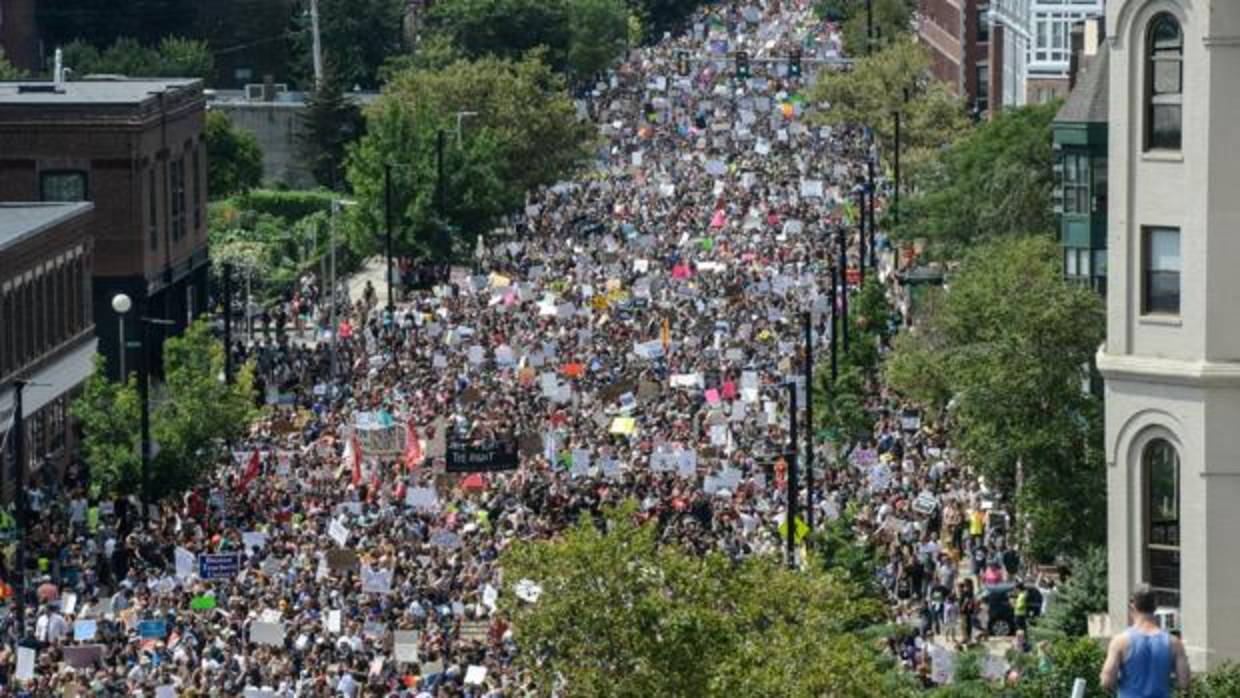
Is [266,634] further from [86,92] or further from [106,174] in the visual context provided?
[86,92]

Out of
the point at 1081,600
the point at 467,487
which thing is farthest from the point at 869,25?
the point at 1081,600

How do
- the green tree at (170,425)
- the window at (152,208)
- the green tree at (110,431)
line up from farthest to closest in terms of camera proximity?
1. the window at (152,208)
2. the green tree at (170,425)
3. the green tree at (110,431)

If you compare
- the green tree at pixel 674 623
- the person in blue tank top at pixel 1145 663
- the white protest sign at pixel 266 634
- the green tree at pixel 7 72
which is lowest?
the white protest sign at pixel 266 634

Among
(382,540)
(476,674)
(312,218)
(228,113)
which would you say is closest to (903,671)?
(476,674)

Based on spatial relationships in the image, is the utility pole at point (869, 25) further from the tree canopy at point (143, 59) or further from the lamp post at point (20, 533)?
the lamp post at point (20, 533)

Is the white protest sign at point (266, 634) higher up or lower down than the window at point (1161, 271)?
lower down

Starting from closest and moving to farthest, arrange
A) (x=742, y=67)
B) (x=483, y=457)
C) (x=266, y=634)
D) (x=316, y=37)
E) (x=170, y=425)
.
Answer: (x=266, y=634)
(x=483, y=457)
(x=170, y=425)
(x=316, y=37)
(x=742, y=67)

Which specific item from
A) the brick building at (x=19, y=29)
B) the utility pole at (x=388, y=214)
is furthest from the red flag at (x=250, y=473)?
the brick building at (x=19, y=29)

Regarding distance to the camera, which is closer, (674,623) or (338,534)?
(674,623)
